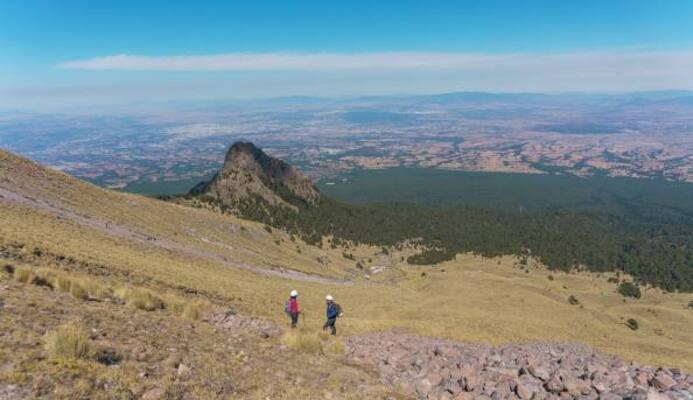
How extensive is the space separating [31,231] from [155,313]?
20503 millimetres

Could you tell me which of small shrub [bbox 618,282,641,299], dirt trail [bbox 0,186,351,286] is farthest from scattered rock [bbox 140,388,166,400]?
small shrub [bbox 618,282,641,299]

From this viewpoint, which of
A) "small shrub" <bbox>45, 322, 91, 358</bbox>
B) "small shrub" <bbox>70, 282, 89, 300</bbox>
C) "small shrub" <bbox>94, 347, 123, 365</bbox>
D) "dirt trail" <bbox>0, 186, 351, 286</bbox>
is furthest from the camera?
"dirt trail" <bbox>0, 186, 351, 286</bbox>

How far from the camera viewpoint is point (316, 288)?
5588 centimetres

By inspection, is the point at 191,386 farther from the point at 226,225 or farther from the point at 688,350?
the point at 226,225

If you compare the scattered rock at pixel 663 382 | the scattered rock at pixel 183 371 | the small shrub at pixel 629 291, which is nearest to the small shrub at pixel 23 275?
the scattered rock at pixel 183 371

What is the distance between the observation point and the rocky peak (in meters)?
151

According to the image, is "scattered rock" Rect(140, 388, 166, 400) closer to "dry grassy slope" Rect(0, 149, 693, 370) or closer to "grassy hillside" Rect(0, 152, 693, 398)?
"grassy hillside" Rect(0, 152, 693, 398)

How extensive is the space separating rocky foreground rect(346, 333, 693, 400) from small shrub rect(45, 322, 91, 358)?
11.2 m

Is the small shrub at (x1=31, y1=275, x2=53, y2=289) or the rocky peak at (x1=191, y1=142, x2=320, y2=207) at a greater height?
the small shrub at (x1=31, y1=275, x2=53, y2=289)

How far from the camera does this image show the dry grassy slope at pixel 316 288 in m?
33.9

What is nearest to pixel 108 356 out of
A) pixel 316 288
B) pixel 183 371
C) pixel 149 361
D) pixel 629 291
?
pixel 149 361

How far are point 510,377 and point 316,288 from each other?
39.7 m

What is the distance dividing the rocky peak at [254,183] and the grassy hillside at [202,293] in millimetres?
54798

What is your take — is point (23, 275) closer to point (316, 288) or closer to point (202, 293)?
point (202, 293)
